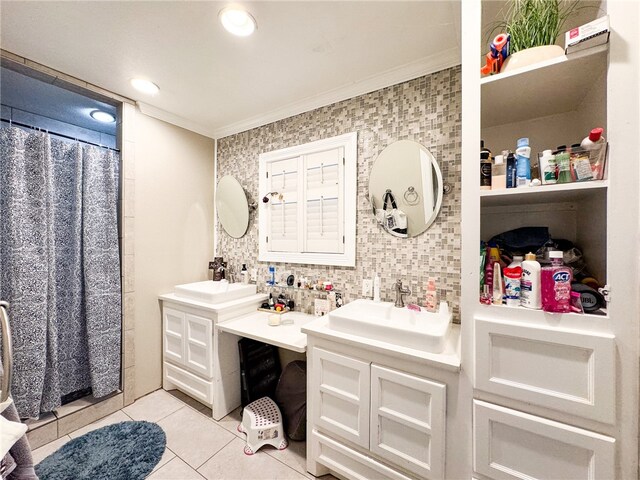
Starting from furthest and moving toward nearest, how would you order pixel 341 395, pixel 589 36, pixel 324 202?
pixel 324 202 < pixel 341 395 < pixel 589 36

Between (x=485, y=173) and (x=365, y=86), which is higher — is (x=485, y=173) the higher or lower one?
the lower one

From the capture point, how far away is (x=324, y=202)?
192 centimetres

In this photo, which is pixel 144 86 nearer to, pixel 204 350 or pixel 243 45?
pixel 243 45

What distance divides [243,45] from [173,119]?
1216 mm

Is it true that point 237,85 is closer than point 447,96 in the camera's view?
No

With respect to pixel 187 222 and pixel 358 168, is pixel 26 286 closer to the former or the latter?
pixel 187 222

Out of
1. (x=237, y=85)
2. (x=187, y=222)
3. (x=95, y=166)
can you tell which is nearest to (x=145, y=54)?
(x=237, y=85)

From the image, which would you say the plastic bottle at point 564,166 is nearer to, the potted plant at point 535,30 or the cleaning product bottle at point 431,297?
the potted plant at point 535,30

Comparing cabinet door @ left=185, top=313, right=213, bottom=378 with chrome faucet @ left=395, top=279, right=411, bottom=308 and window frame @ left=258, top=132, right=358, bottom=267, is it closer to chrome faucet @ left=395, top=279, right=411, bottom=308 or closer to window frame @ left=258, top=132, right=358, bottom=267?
window frame @ left=258, top=132, right=358, bottom=267

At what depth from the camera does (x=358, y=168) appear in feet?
5.82

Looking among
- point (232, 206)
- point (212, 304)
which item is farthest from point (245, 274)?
point (232, 206)

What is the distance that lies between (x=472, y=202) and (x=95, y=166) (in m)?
2.40

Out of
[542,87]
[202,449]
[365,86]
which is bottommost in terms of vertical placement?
[202,449]

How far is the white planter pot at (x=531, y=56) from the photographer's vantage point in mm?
894
